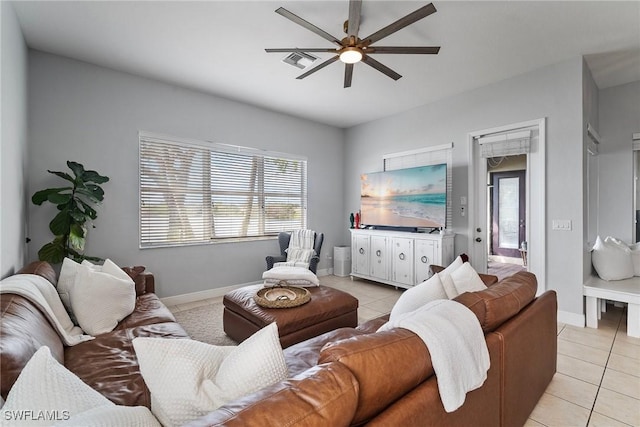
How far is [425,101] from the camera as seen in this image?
4496 mm

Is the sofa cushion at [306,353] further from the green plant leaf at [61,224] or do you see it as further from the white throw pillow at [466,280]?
the green plant leaf at [61,224]

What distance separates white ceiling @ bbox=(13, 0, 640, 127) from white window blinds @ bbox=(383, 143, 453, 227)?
887 millimetres

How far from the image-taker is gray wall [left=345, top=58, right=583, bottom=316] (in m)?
3.22

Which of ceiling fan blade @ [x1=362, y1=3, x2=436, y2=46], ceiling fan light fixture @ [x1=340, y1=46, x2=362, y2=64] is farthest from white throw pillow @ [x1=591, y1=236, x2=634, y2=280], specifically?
ceiling fan light fixture @ [x1=340, y1=46, x2=362, y2=64]

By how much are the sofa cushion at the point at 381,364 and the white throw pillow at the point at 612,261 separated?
3704 millimetres

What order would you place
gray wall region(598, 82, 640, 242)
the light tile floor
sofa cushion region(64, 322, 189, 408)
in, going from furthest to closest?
gray wall region(598, 82, 640, 242), the light tile floor, sofa cushion region(64, 322, 189, 408)

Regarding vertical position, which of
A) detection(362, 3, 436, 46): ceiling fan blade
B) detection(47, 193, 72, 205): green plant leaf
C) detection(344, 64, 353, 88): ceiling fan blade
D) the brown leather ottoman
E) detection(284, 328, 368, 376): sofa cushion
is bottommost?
the brown leather ottoman

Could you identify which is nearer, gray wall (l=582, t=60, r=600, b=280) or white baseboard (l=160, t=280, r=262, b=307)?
gray wall (l=582, t=60, r=600, b=280)

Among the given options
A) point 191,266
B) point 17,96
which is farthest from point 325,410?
point 191,266

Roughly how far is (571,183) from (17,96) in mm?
5479

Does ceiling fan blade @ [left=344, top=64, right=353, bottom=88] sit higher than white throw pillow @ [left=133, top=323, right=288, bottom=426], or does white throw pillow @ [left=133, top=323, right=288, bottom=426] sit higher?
ceiling fan blade @ [left=344, top=64, right=353, bottom=88]

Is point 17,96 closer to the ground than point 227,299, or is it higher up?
higher up

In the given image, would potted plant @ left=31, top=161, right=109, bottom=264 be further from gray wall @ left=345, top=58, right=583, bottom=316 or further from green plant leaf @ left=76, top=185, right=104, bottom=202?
gray wall @ left=345, top=58, right=583, bottom=316

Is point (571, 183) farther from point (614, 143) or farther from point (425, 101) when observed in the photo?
point (425, 101)
